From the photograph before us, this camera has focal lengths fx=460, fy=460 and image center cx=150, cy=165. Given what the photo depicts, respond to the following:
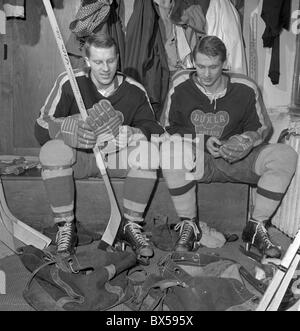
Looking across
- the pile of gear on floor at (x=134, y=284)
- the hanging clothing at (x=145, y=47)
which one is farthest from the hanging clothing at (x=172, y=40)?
the pile of gear on floor at (x=134, y=284)

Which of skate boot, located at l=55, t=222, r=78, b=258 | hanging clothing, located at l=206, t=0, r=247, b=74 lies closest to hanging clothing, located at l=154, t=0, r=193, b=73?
hanging clothing, located at l=206, t=0, r=247, b=74

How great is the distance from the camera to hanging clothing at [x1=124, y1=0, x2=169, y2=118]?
2367 millimetres

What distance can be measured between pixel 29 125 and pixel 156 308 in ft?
Result: 5.65

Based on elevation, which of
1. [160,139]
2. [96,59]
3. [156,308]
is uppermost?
[96,59]

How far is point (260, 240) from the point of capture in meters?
1.68

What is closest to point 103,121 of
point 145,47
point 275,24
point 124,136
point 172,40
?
point 124,136

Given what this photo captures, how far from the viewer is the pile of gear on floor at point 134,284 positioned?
4.01 feet

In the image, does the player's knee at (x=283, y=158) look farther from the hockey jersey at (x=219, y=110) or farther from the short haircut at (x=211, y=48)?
the short haircut at (x=211, y=48)

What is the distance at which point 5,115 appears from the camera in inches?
104

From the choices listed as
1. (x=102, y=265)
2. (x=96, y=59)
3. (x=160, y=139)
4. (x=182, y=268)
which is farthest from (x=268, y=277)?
(x=96, y=59)

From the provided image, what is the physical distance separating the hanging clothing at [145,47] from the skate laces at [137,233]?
0.89 meters

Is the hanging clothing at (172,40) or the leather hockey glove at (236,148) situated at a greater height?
the hanging clothing at (172,40)
